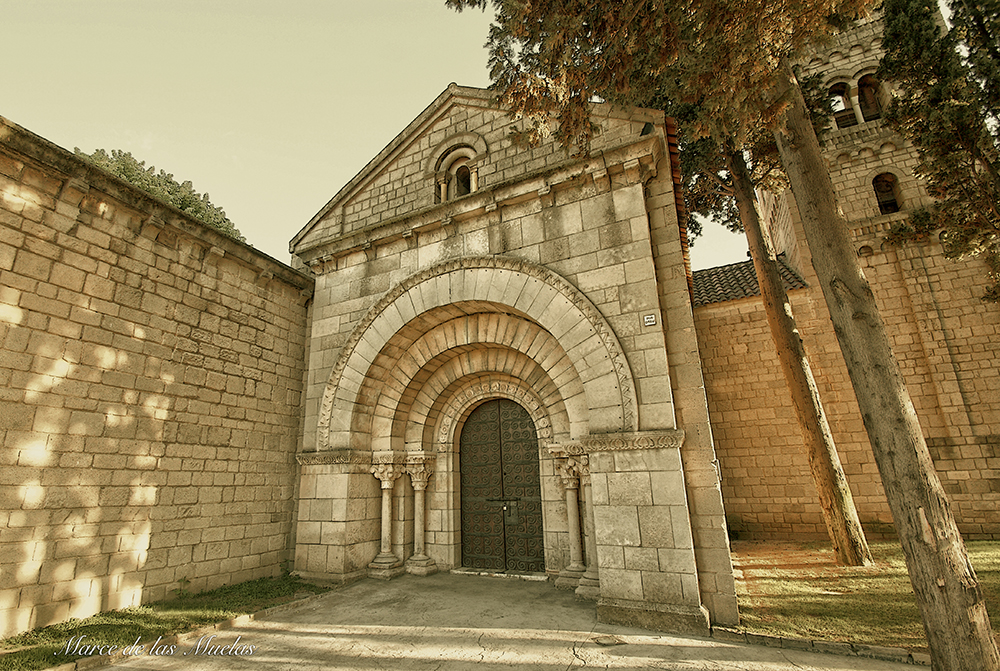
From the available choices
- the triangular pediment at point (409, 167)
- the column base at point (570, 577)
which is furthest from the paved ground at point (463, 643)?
the triangular pediment at point (409, 167)

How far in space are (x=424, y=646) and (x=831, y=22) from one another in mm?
8605

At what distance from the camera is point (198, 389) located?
6547 millimetres

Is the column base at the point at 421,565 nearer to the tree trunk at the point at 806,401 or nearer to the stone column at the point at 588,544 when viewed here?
the stone column at the point at 588,544

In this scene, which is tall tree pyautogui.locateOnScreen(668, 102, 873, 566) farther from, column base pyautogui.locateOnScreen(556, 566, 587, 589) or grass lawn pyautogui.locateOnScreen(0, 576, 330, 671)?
grass lawn pyautogui.locateOnScreen(0, 576, 330, 671)

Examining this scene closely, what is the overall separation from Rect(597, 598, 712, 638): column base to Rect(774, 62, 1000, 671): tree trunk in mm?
1779

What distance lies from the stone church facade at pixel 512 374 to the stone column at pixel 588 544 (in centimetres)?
4

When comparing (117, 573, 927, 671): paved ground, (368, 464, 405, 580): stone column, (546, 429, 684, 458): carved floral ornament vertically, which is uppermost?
(546, 429, 684, 458): carved floral ornament

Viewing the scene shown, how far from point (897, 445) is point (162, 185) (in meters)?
18.2

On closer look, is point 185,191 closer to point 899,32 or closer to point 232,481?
point 232,481

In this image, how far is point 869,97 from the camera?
44.0ft

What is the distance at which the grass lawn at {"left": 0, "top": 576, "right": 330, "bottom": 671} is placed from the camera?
4121 mm

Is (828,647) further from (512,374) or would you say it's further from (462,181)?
(462,181)

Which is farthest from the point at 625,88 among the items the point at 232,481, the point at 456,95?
the point at 232,481

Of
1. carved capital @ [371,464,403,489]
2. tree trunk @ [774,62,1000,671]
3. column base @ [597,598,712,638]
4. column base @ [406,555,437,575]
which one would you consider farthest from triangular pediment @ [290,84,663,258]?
column base @ [597,598,712,638]
